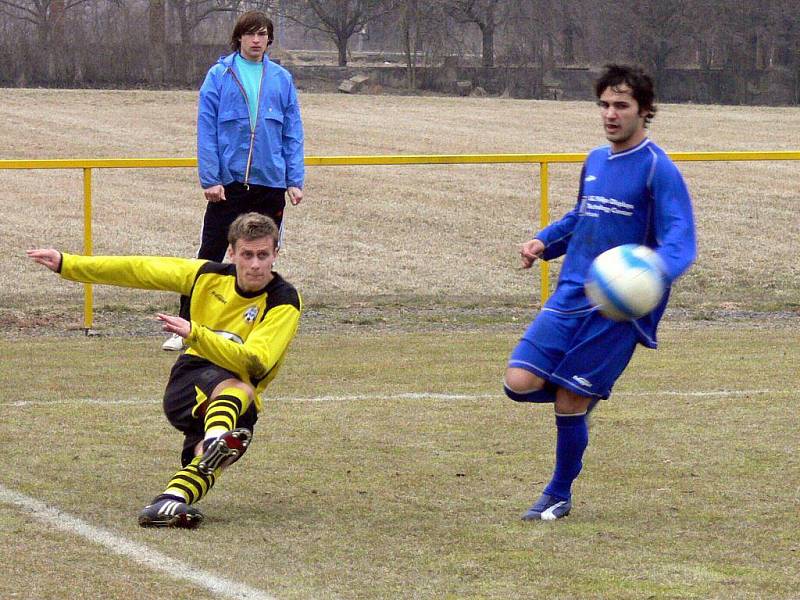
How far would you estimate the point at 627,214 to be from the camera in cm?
511

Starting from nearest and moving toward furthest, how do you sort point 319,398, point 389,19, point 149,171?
point 319,398 < point 149,171 < point 389,19

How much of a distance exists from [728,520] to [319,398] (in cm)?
323

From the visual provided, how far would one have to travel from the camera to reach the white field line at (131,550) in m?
4.10

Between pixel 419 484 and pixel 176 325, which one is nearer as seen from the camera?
pixel 176 325

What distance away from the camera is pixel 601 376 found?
16.7 ft

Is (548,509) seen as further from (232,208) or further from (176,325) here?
(232,208)

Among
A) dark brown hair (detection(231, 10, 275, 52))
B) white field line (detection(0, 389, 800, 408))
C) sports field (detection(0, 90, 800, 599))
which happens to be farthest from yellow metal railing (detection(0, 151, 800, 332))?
white field line (detection(0, 389, 800, 408))

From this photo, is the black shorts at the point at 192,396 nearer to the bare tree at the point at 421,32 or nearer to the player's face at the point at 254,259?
the player's face at the point at 254,259

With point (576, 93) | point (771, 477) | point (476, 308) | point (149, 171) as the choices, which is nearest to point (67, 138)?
point (149, 171)

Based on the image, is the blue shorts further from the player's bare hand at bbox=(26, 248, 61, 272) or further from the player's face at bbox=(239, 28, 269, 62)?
the player's face at bbox=(239, 28, 269, 62)

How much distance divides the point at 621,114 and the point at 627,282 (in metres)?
0.75

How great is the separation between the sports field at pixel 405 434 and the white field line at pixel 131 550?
1 cm

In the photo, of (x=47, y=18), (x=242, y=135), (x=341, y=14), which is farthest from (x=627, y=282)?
(x=341, y=14)

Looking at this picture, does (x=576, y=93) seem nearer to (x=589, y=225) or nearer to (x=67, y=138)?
(x=67, y=138)
